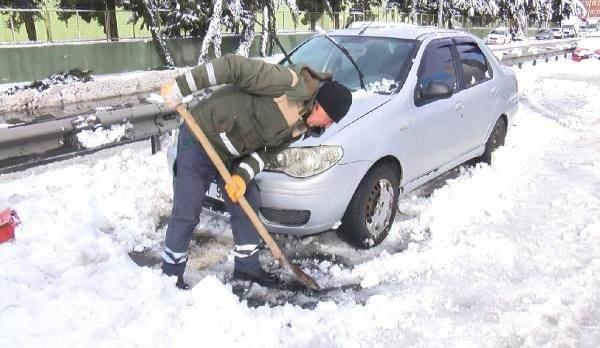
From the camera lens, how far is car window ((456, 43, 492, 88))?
5.41 metres

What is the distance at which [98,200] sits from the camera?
15.1 ft

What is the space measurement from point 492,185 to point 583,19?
67.6 m

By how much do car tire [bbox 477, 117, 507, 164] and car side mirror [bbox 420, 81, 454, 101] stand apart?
1.83 meters

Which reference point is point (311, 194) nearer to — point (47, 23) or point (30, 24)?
point (30, 24)

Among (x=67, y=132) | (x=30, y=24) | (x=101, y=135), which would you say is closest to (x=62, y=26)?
(x=30, y=24)

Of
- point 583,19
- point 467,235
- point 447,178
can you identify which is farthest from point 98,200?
point 583,19

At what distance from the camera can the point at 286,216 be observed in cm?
372

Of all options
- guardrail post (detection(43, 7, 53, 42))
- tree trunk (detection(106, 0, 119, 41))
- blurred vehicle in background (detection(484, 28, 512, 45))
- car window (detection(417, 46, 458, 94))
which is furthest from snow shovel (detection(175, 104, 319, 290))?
blurred vehicle in background (detection(484, 28, 512, 45))

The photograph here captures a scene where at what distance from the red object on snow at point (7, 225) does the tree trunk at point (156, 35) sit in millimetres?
14956

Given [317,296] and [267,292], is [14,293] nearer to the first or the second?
[267,292]

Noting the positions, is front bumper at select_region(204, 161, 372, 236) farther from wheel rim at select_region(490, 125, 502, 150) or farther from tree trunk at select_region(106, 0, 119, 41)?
tree trunk at select_region(106, 0, 119, 41)

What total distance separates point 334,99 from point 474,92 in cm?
286

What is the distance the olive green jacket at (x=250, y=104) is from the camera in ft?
9.81

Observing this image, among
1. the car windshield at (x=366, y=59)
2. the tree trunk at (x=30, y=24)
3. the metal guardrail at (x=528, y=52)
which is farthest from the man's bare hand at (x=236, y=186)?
the tree trunk at (x=30, y=24)
